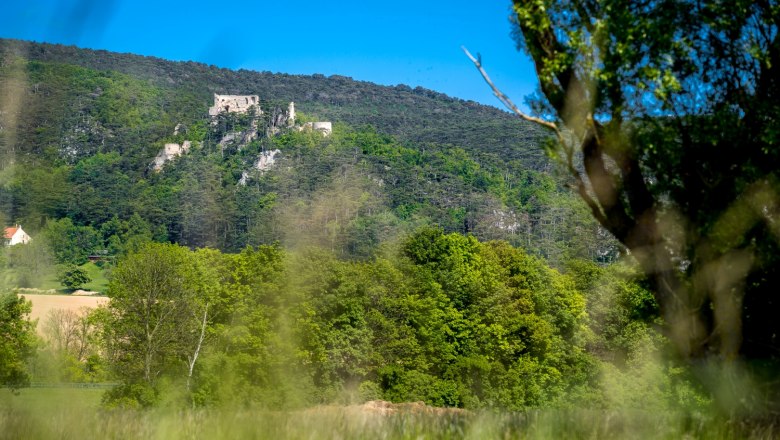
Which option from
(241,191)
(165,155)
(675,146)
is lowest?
(675,146)

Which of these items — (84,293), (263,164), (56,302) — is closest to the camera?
(56,302)

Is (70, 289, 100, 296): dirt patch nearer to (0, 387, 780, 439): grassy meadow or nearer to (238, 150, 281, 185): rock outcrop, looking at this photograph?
(238, 150, 281, 185): rock outcrop

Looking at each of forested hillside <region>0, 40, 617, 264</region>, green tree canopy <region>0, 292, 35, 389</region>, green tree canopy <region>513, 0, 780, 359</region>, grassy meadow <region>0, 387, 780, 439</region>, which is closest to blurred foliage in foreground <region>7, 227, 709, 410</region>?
green tree canopy <region>0, 292, 35, 389</region>

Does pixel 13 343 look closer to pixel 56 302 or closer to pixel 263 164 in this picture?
pixel 56 302

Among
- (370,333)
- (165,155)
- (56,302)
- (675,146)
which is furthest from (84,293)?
(675,146)

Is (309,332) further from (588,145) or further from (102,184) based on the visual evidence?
(102,184)

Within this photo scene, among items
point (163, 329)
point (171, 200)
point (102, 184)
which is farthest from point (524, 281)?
point (102, 184)

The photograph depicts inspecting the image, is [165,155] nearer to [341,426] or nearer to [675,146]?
[675,146]

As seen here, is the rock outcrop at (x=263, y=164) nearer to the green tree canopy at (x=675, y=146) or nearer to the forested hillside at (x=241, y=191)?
the forested hillside at (x=241, y=191)

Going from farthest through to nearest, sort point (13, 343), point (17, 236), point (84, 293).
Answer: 1. point (84, 293)
2. point (17, 236)
3. point (13, 343)

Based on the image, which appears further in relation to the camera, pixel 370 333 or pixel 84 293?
pixel 84 293

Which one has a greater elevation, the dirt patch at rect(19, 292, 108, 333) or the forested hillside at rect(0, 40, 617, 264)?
the forested hillside at rect(0, 40, 617, 264)

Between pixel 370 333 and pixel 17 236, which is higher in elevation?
pixel 17 236

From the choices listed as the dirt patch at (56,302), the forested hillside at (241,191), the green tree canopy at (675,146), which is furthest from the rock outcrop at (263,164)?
the green tree canopy at (675,146)
